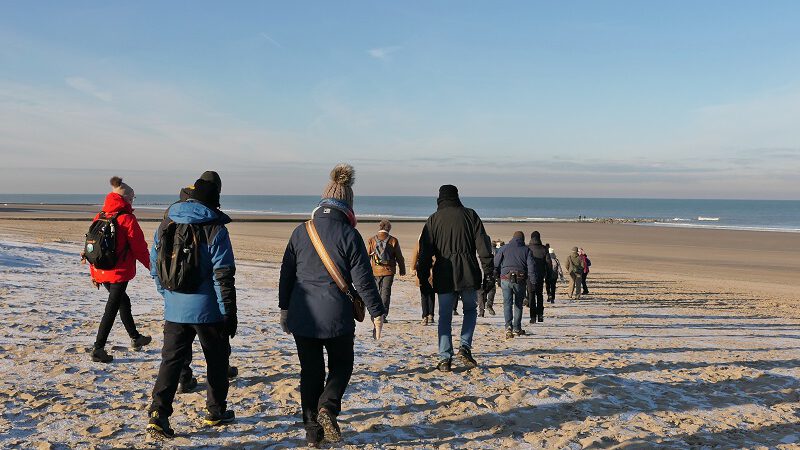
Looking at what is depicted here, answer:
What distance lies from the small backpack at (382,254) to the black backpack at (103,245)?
444 cm

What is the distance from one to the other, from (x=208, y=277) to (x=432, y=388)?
2.71m

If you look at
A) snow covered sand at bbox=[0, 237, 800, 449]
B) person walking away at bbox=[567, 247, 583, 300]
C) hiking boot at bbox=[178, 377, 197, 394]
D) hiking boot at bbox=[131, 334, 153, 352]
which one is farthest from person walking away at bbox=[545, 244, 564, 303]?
hiking boot at bbox=[178, 377, 197, 394]

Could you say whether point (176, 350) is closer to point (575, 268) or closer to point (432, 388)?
point (432, 388)

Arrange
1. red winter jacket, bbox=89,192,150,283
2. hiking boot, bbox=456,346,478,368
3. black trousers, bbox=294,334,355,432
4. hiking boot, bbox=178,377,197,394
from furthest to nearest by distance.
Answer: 1. hiking boot, bbox=456,346,478,368
2. red winter jacket, bbox=89,192,150,283
3. hiking boot, bbox=178,377,197,394
4. black trousers, bbox=294,334,355,432

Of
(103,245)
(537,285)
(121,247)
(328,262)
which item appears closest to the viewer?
(328,262)

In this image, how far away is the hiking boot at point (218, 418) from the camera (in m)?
4.67

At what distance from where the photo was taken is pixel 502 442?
15.6 ft

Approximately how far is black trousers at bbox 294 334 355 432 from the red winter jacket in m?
2.53

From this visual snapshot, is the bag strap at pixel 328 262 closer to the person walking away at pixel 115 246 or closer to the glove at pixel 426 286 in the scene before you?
the person walking away at pixel 115 246

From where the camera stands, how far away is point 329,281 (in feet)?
13.8

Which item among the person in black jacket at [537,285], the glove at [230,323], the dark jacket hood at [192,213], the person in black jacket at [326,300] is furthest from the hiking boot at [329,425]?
the person in black jacket at [537,285]

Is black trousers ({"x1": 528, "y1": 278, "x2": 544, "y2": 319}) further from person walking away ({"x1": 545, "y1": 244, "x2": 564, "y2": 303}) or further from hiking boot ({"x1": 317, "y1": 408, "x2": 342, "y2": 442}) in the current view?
hiking boot ({"x1": 317, "y1": 408, "x2": 342, "y2": 442})

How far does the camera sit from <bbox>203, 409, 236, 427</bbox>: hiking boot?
467cm

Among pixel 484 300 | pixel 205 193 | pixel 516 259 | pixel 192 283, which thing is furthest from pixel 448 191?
pixel 484 300
